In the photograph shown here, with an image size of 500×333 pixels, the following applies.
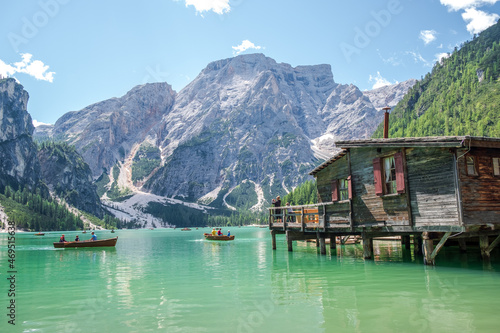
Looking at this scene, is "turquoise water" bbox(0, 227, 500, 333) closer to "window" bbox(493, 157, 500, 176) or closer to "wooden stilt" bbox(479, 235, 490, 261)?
"wooden stilt" bbox(479, 235, 490, 261)

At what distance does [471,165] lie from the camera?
2269cm

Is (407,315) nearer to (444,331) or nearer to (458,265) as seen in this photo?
(444,331)

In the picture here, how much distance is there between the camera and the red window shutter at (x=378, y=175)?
26906mm

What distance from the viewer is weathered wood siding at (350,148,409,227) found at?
2592 centimetres

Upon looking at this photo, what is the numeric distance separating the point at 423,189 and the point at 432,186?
2.22 feet

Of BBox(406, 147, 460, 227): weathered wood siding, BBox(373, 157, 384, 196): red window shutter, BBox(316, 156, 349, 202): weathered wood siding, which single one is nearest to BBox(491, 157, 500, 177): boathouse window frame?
BBox(406, 147, 460, 227): weathered wood siding

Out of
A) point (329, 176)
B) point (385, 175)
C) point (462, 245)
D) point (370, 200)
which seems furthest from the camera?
point (329, 176)

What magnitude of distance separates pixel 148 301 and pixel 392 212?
1744cm

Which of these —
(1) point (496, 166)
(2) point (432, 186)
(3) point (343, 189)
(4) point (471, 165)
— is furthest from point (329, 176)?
(1) point (496, 166)

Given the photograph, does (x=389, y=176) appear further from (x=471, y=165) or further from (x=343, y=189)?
(x=343, y=189)

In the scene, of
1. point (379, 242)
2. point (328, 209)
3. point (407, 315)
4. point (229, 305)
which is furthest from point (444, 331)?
point (379, 242)

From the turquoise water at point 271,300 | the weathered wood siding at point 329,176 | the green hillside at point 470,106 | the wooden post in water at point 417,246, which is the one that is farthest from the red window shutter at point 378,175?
the green hillside at point 470,106

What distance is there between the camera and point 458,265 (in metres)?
26.0

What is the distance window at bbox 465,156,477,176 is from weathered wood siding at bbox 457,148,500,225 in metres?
0.24
